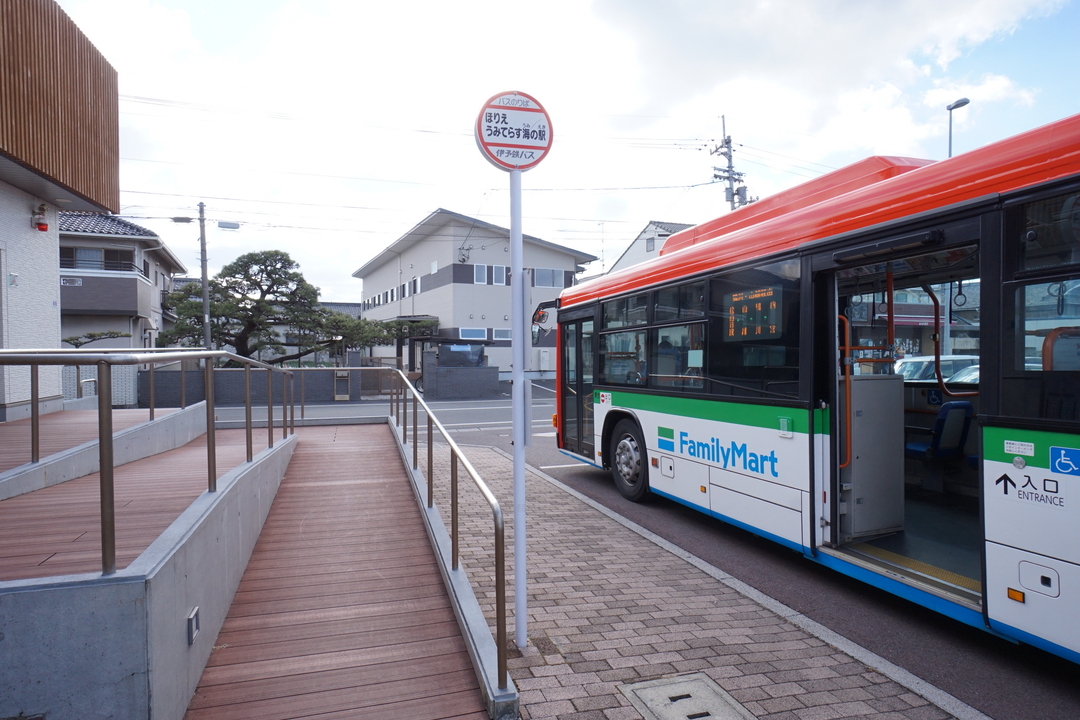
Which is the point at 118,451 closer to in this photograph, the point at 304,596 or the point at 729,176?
the point at 304,596

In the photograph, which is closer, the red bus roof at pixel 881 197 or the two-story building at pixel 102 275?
the red bus roof at pixel 881 197

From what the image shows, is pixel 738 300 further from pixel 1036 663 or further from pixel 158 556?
pixel 158 556

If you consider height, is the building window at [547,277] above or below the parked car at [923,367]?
above

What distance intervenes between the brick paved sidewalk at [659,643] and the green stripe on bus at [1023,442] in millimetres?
1235

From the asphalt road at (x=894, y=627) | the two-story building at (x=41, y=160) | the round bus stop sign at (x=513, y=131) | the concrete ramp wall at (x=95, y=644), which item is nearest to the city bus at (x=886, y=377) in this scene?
the asphalt road at (x=894, y=627)

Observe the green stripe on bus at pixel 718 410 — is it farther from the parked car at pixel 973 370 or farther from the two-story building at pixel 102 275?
the two-story building at pixel 102 275

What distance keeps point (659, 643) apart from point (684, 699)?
625mm

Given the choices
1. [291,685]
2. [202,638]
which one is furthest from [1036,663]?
[202,638]

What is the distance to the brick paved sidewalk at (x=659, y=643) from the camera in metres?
3.07

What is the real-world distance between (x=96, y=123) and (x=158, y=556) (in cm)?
938

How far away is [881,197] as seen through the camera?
4195mm

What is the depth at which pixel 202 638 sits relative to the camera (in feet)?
10.2

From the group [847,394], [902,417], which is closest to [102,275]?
[847,394]

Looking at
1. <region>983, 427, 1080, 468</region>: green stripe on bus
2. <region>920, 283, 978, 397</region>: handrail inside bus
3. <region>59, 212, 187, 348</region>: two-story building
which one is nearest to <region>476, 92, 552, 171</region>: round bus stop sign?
Result: <region>983, 427, 1080, 468</region>: green stripe on bus
